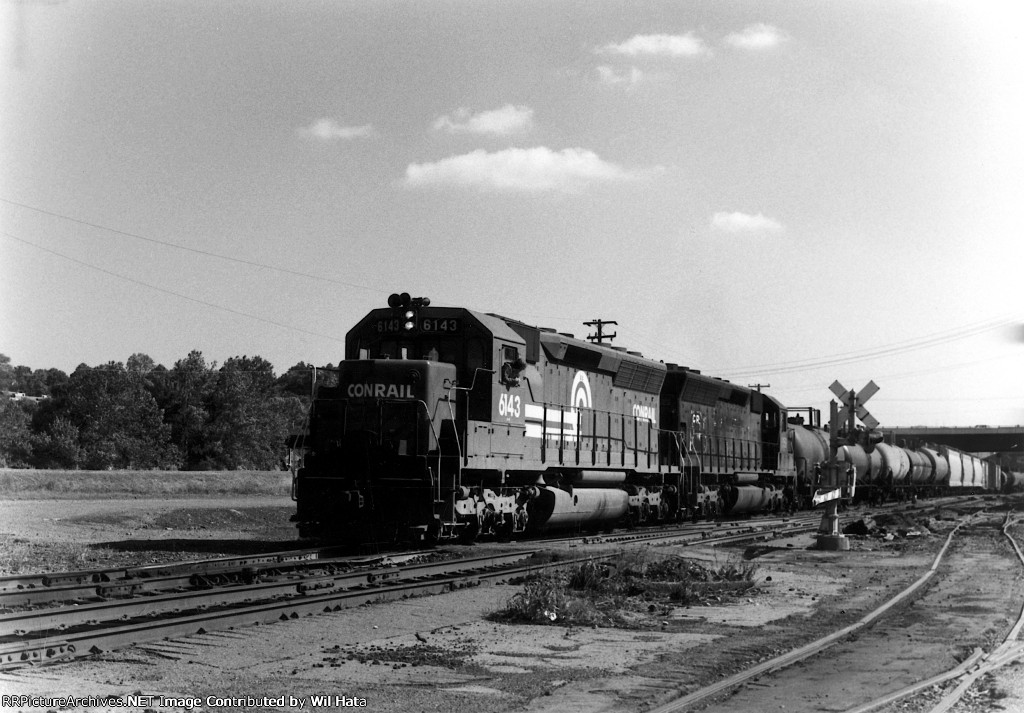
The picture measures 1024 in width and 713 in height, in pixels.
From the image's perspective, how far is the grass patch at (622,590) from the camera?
988 cm

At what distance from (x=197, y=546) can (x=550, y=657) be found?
11.7 meters

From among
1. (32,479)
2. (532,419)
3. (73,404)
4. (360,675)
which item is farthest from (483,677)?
(73,404)

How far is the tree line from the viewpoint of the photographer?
53.5m

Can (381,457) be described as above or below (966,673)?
above

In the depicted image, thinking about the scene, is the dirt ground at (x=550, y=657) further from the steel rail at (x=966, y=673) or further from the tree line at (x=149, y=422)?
the tree line at (x=149, y=422)

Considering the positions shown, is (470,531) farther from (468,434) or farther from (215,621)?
(215,621)

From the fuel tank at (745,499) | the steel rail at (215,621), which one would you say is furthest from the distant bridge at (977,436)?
the steel rail at (215,621)

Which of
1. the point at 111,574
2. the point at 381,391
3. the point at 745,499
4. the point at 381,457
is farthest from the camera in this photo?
the point at 745,499

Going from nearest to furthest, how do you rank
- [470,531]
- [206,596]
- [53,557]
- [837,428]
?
[206,596] → [53,557] → [470,531] → [837,428]

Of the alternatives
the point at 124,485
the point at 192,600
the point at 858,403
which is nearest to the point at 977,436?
the point at 124,485

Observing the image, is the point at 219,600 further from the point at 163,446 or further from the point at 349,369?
the point at 163,446

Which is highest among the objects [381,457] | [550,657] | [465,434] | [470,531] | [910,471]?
[465,434]

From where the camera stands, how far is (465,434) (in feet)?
53.1

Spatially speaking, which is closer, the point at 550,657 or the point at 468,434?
the point at 550,657
